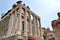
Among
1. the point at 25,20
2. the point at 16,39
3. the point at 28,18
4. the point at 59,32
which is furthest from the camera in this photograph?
the point at 28,18

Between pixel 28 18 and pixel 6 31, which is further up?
pixel 28 18

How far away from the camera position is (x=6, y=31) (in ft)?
32.7

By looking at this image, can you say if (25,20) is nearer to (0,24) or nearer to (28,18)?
(28,18)

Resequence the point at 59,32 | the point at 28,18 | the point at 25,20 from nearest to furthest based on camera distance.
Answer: the point at 59,32 < the point at 25,20 < the point at 28,18

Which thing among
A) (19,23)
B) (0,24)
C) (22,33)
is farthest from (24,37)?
(0,24)

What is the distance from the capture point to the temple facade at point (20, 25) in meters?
9.05

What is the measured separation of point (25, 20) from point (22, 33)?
1105mm

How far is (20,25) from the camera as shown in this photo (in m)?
9.05

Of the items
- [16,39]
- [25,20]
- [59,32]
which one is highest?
[25,20]

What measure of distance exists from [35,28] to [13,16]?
83.1 inches

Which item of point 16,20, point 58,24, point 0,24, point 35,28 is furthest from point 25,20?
point 58,24

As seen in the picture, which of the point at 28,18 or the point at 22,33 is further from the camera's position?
the point at 28,18

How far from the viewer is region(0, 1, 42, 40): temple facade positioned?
9053 millimetres

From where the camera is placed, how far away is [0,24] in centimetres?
1111
